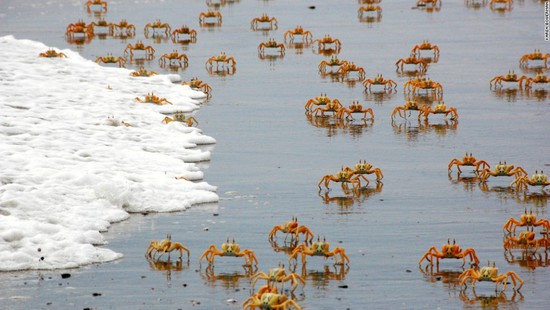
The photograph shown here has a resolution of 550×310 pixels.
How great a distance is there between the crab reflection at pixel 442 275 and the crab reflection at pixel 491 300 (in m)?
0.41

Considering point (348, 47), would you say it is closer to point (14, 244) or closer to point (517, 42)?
point (517, 42)

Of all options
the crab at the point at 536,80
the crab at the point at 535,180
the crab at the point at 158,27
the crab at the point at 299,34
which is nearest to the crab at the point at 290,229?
the crab at the point at 535,180

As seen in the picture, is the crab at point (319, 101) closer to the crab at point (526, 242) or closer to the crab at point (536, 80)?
the crab at point (536, 80)

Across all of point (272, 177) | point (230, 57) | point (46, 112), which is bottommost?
point (272, 177)

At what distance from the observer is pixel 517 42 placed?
36406 millimetres

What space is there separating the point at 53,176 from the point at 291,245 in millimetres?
4556

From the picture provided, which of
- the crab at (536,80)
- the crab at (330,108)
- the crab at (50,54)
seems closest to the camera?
the crab at (330,108)

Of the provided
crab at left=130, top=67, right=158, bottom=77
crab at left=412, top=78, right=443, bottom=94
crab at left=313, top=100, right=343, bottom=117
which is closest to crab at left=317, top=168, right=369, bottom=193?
crab at left=313, top=100, right=343, bottom=117

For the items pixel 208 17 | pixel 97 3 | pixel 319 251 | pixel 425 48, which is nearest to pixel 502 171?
pixel 319 251

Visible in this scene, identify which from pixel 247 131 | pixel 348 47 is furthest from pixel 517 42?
pixel 247 131

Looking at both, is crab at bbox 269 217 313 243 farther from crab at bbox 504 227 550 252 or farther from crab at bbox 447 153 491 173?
crab at bbox 447 153 491 173

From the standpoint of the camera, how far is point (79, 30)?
1576 inches

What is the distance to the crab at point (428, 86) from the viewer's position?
27594 mm

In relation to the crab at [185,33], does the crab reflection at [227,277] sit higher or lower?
lower
